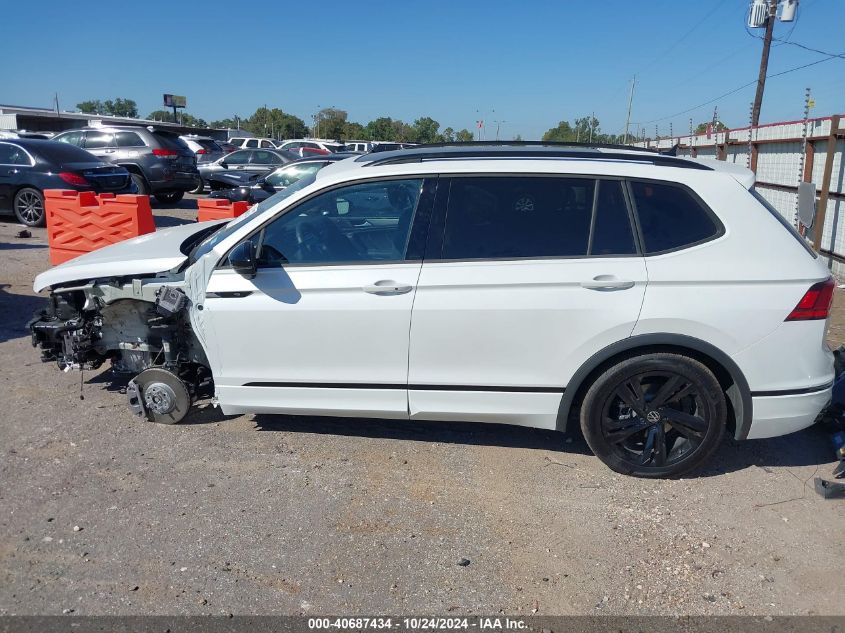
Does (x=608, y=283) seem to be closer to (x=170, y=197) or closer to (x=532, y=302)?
(x=532, y=302)

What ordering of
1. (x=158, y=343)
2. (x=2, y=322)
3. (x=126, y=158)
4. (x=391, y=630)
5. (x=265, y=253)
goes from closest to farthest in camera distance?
(x=391, y=630) → (x=265, y=253) → (x=158, y=343) → (x=2, y=322) → (x=126, y=158)

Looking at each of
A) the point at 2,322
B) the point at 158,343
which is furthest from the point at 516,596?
the point at 2,322

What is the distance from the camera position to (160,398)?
470cm

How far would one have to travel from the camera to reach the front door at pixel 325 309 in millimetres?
4074

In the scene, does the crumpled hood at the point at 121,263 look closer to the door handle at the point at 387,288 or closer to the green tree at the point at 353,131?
the door handle at the point at 387,288

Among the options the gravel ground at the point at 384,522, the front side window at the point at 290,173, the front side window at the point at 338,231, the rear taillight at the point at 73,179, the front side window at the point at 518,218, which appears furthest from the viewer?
the front side window at the point at 290,173

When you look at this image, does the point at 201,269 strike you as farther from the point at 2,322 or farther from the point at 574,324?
the point at 2,322

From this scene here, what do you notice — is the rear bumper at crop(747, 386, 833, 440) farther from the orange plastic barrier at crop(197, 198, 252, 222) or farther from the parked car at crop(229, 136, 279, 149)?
the parked car at crop(229, 136, 279, 149)

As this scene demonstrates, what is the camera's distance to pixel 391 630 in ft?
9.56

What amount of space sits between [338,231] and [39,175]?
10930 mm

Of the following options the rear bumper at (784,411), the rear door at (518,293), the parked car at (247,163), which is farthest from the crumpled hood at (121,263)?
the parked car at (247,163)

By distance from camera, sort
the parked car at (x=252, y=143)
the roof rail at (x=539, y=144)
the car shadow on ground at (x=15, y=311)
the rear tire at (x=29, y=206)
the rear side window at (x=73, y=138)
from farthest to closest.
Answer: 1. the parked car at (x=252, y=143)
2. the rear side window at (x=73, y=138)
3. the rear tire at (x=29, y=206)
4. the car shadow on ground at (x=15, y=311)
5. the roof rail at (x=539, y=144)

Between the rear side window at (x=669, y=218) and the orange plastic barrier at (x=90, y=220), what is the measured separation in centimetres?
715

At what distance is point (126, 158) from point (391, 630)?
51.9 ft
